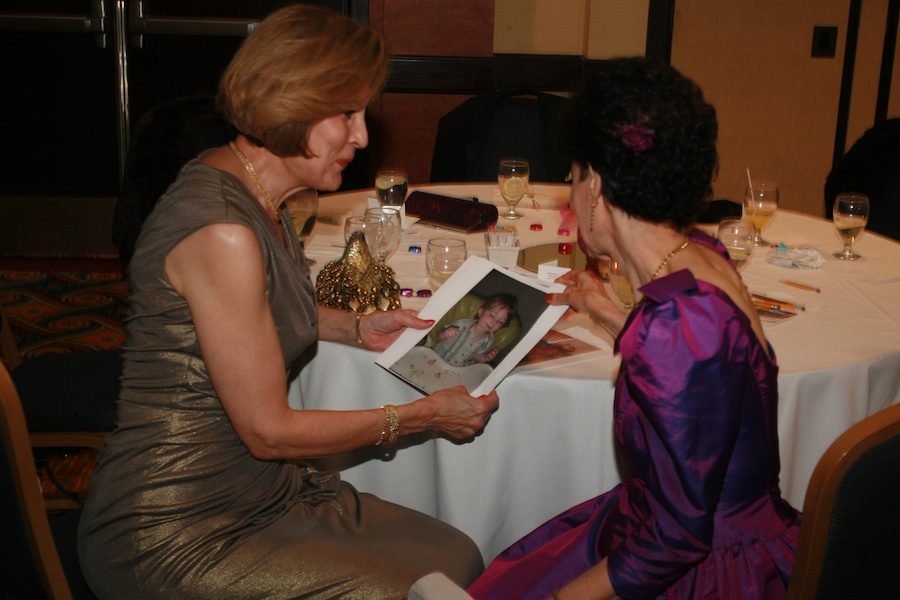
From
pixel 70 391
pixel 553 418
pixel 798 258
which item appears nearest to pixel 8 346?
pixel 70 391

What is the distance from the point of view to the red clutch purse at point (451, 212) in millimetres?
2771

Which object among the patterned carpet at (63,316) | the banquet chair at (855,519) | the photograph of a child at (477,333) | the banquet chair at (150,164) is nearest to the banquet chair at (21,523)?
the photograph of a child at (477,333)

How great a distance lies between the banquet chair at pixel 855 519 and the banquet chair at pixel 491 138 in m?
3.01

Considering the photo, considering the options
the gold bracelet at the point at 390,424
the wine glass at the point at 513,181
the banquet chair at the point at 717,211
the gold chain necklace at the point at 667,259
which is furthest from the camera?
the banquet chair at the point at 717,211

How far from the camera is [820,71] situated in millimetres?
5926

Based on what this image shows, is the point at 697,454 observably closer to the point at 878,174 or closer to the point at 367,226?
the point at 367,226

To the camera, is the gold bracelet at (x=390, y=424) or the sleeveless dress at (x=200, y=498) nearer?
the sleeveless dress at (x=200, y=498)

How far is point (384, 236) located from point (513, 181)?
799 millimetres

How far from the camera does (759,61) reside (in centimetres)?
590

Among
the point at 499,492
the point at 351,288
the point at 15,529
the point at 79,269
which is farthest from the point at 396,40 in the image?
the point at 15,529

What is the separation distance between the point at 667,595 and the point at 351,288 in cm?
97

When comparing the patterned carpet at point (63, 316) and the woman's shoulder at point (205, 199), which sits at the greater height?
the woman's shoulder at point (205, 199)

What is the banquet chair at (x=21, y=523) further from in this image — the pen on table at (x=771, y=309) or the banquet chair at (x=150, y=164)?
the banquet chair at (x=150, y=164)

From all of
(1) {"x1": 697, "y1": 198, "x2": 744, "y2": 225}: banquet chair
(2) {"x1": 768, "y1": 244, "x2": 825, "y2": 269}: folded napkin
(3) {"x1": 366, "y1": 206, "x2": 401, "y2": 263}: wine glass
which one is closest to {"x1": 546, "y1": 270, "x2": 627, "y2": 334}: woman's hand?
(3) {"x1": 366, "y1": 206, "x2": 401, "y2": 263}: wine glass
